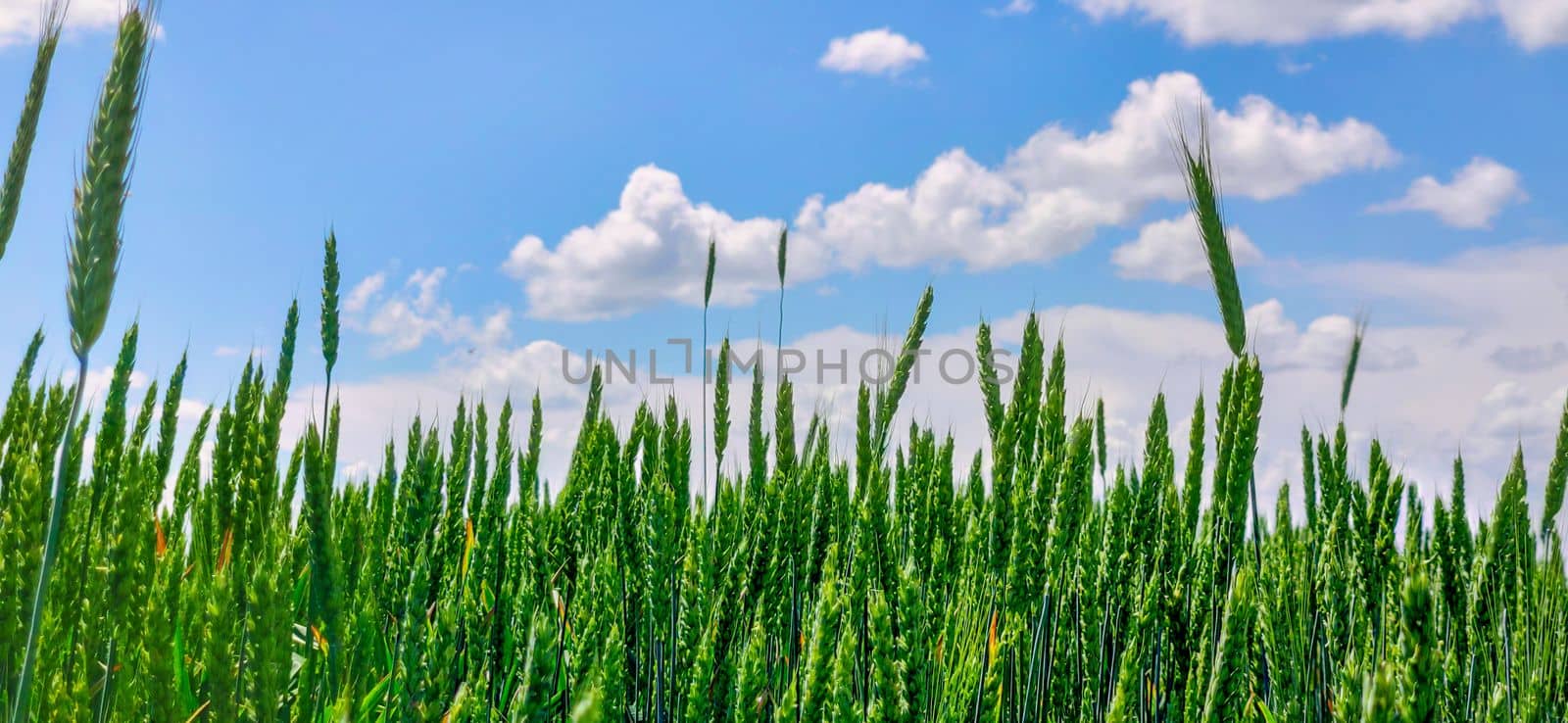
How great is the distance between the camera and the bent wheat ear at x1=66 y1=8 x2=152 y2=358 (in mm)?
1230

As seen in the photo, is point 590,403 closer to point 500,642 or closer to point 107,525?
point 500,642

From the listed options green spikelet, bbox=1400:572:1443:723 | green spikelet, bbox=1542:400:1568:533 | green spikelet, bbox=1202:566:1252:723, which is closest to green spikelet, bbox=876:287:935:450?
green spikelet, bbox=1202:566:1252:723

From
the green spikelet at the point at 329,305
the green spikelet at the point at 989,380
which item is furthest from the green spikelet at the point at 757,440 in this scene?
the green spikelet at the point at 329,305

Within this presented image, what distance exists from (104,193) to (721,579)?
1276 millimetres

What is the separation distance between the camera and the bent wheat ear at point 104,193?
4.04ft

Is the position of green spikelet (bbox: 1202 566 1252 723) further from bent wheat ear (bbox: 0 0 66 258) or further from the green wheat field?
bent wheat ear (bbox: 0 0 66 258)

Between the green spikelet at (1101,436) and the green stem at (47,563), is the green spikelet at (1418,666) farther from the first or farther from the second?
the green spikelet at (1101,436)

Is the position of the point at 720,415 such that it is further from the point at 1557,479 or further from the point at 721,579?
the point at 1557,479

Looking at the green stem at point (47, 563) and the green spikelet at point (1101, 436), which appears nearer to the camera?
the green stem at point (47, 563)

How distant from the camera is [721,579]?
2.07 m

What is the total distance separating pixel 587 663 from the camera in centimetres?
194

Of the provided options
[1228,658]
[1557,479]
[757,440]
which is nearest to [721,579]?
[1228,658]

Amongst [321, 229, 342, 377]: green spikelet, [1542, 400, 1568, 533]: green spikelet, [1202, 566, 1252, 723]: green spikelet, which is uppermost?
[321, 229, 342, 377]: green spikelet

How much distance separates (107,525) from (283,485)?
15.9 inches
